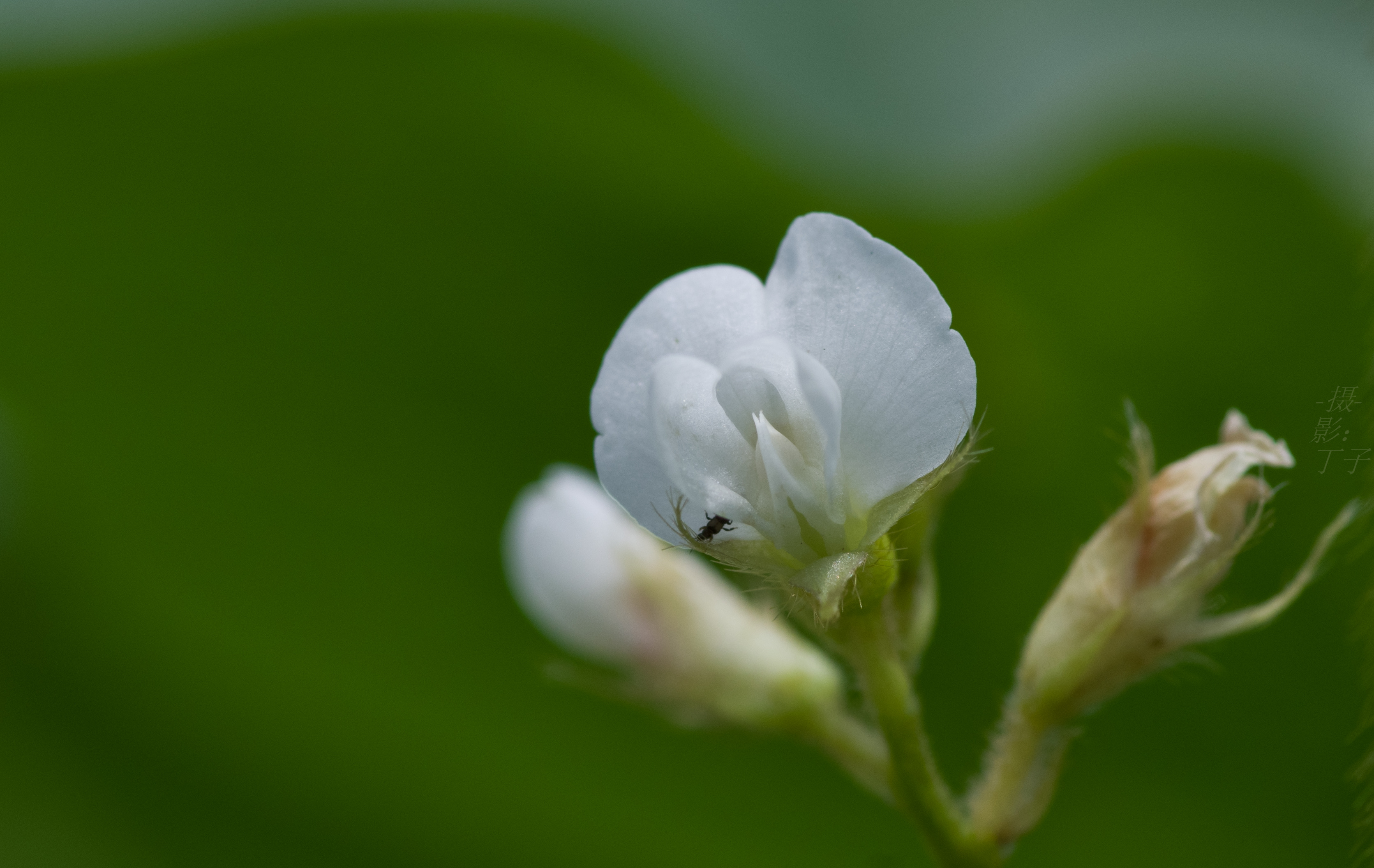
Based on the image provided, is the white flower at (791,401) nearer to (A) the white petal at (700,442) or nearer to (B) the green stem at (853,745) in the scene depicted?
(A) the white petal at (700,442)

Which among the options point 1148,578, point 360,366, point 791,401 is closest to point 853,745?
point 1148,578

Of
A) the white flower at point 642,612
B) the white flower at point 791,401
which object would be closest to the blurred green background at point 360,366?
the white flower at point 642,612

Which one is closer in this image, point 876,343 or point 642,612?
point 876,343

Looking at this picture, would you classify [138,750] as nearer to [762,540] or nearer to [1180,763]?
[1180,763]

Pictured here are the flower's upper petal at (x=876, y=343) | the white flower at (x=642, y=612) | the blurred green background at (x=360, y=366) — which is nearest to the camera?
the flower's upper petal at (x=876, y=343)

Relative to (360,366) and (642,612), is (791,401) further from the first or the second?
(360,366)

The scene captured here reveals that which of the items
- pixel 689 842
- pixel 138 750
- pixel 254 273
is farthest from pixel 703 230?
pixel 138 750
